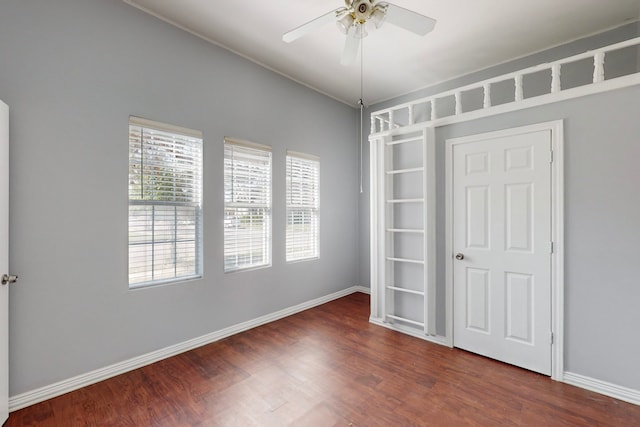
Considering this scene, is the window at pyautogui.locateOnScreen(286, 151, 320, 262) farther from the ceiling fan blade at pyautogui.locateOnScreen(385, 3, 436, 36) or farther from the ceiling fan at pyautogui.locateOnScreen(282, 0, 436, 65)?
the ceiling fan blade at pyautogui.locateOnScreen(385, 3, 436, 36)

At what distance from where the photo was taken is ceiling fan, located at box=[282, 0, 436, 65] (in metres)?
1.95

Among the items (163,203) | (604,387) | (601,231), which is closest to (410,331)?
(604,387)

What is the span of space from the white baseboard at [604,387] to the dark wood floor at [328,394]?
62 millimetres

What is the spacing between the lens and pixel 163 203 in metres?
2.76

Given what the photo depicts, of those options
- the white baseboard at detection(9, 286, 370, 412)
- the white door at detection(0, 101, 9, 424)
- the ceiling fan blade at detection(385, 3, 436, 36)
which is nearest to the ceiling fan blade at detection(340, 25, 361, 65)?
the ceiling fan blade at detection(385, 3, 436, 36)

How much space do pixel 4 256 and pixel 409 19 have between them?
3.16 m

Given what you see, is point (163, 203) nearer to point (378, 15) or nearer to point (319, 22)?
point (319, 22)

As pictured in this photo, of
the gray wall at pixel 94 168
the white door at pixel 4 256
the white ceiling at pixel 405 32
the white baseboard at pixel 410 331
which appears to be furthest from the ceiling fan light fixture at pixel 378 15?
the white baseboard at pixel 410 331

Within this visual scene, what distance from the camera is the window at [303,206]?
398 centimetres

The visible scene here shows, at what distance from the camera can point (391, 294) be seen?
3.52 m

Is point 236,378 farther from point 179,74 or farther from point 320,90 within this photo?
point 320,90

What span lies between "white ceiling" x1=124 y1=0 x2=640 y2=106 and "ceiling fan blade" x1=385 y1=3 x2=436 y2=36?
2.28 feet

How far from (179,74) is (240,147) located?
92 centimetres

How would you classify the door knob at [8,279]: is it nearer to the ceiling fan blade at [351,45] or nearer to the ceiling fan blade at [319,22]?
the ceiling fan blade at [319,22]
